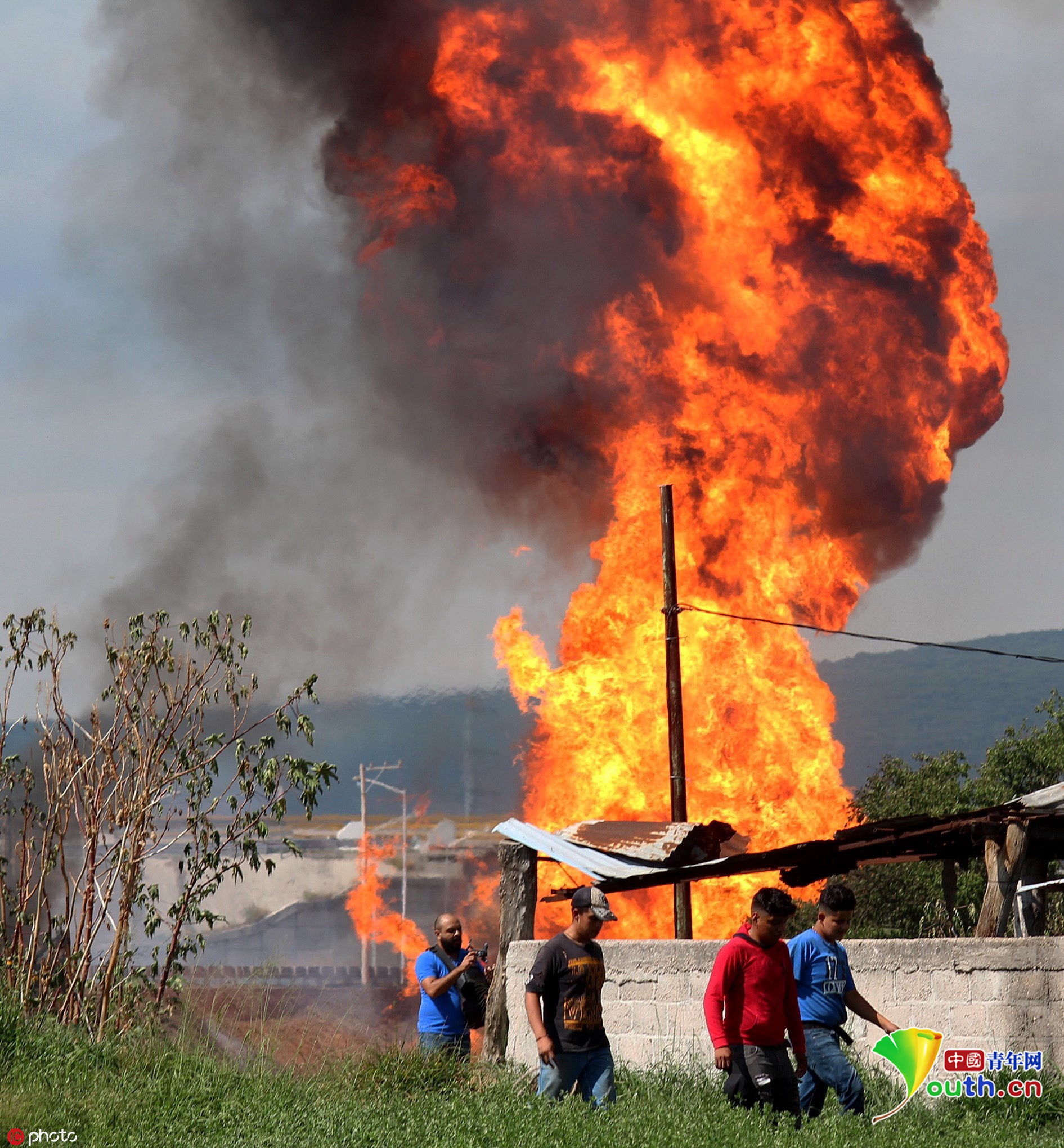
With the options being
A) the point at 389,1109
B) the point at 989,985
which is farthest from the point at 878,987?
the point at 389,1109

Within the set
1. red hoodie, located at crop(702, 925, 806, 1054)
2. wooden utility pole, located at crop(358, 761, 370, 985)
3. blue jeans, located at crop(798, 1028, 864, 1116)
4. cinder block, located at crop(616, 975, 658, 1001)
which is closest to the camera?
red hoodie, located at crop(702, 925, 806, 1054)

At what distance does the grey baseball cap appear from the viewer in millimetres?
8031

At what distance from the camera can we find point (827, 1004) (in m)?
8.20

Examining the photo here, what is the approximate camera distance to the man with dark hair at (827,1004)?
321 inches

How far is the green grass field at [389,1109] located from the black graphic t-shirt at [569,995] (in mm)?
401

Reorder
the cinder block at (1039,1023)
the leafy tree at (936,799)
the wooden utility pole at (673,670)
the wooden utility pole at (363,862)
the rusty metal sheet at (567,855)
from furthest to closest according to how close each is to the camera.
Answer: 1. the wooden utility pole at (363,862)
2. the leafy tree at (936,799)
3. the wooden utility pole at (673,670)
4. the rusty metal sheet at (567,855)
5. the cinder block at (1039,1023)

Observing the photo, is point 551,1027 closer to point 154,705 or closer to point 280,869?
point 154,705

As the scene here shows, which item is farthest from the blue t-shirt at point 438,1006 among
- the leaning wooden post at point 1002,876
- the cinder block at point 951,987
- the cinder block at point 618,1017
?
the leaning wooden post at point 1002,876

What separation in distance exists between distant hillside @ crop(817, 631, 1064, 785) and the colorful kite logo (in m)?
151

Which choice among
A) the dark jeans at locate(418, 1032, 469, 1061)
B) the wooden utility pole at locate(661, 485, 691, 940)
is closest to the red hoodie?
the dark jeans at locate(418, 1032, 469, 1061)

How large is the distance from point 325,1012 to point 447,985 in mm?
2820

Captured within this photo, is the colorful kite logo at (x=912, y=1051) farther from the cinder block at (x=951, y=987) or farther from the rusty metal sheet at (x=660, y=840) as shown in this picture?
the rusty metal sheet at (x=660, y=840)

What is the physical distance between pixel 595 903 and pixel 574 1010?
24.2 inches

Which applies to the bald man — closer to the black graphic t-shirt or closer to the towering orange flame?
the black graphic t-shirt
